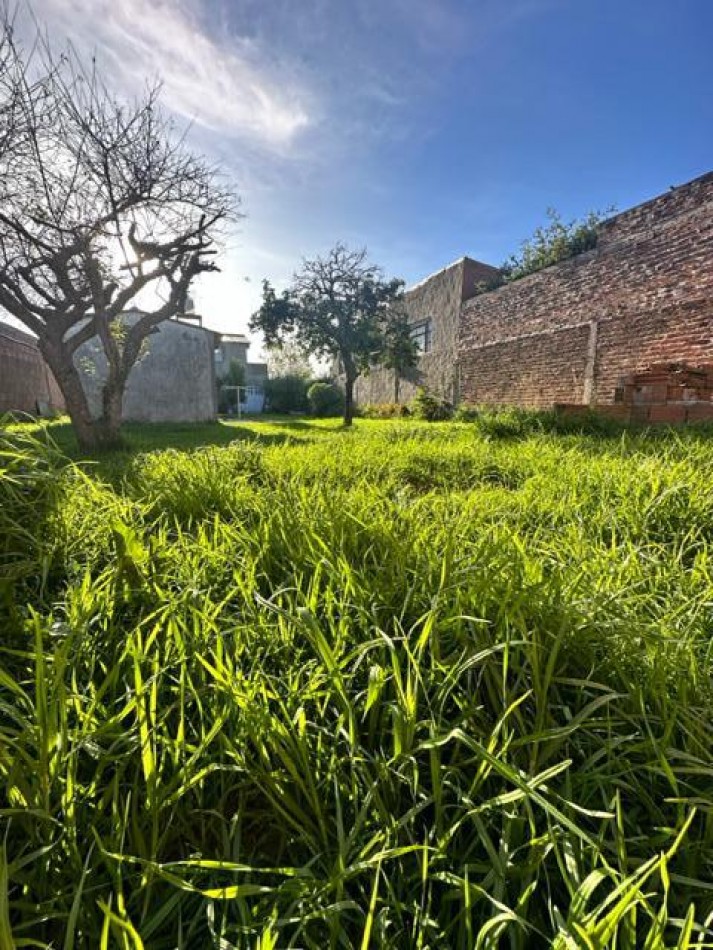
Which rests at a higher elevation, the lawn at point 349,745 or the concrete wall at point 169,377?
the concrete wall at point 169,377

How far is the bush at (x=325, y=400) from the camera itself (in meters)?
18.9

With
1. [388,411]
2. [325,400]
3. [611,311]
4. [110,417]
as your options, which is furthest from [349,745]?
[325,400]

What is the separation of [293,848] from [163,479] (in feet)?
5.93

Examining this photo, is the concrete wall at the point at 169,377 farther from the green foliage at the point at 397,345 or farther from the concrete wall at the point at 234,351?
the concrete wall at the point at 234,351

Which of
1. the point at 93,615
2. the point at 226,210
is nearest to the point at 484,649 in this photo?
the point at 93,615

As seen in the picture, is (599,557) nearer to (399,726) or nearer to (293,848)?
(399,726)

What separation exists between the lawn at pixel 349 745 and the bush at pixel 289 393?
20730 millimetres

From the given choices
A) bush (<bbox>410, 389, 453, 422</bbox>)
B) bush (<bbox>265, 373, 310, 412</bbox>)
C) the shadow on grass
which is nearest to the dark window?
bush (<bbox>410, 389, 453, 422</bbox>)

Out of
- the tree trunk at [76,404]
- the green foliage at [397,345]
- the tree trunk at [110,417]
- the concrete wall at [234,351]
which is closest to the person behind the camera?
the tree trunk at [76,404]

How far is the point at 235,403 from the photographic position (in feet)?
74.3

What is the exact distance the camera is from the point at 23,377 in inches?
454

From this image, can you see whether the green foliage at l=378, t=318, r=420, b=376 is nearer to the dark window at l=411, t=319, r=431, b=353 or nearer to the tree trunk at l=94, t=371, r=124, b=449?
the dark window at l=411, t=319, r=431, b=353

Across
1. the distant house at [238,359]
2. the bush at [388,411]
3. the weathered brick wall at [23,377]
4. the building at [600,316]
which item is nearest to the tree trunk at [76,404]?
the weathered brick wall at [23,377]

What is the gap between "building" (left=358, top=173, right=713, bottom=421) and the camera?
6.76 meters
